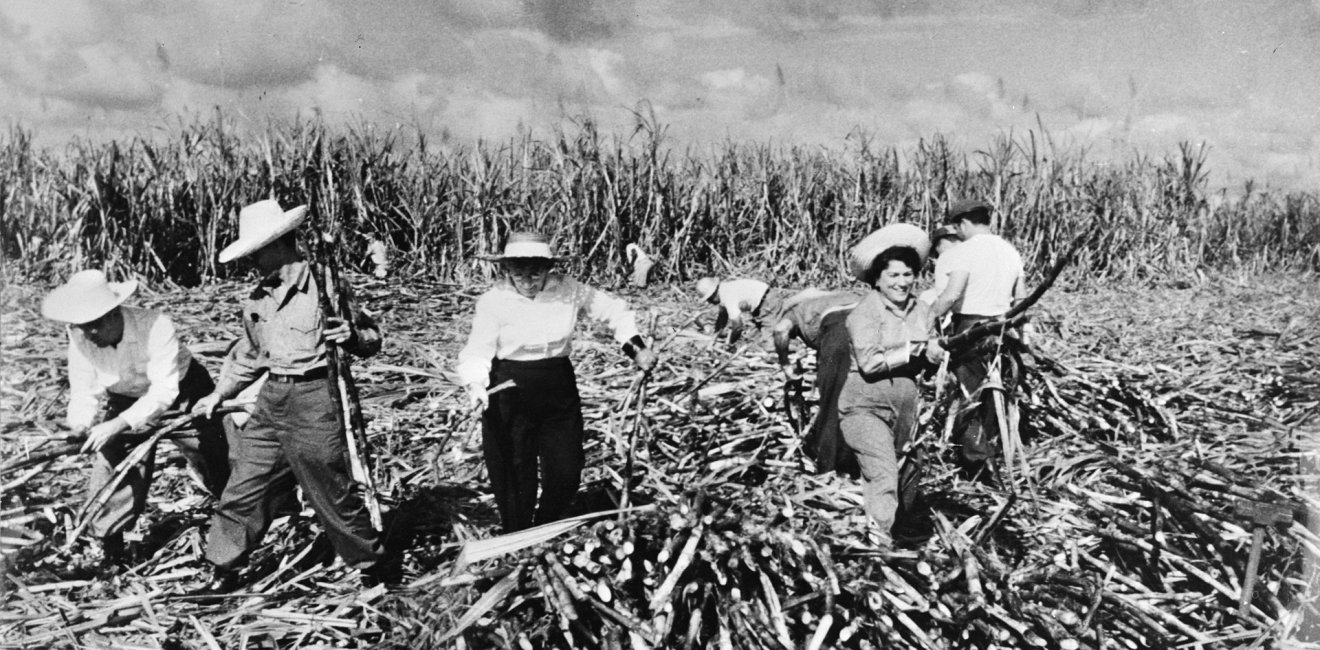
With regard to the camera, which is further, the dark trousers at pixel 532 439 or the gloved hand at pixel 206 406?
the dark trousers at pixel 532 439

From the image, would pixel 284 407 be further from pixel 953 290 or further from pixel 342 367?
pixel 953 290

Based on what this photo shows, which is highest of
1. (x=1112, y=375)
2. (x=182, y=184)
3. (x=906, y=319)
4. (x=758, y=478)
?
(x=182, y=184)

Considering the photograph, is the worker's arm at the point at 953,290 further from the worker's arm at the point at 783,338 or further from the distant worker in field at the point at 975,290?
the worker's arm at the point at 783,338

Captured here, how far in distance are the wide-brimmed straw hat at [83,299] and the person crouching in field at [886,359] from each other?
2.59 metres

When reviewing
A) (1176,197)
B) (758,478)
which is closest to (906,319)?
(758,478)

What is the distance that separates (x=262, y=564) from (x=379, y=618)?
2.38ft

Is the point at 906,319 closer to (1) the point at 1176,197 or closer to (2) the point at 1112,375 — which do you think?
(2) the point at 1112,375

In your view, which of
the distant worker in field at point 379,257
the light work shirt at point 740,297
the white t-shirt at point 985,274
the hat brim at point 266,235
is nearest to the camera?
the hat brim at point 266,235

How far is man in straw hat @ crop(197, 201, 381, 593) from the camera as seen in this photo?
9.67 ft

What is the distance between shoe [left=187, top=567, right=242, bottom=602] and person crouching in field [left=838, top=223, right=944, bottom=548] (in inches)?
90.9

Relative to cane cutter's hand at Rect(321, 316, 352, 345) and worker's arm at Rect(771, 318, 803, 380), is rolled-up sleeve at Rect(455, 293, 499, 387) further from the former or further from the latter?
worker's arm at Rect(771, 318, 803, 380)

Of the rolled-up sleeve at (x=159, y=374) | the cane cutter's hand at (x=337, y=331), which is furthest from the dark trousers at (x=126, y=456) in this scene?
the cane cutter's hand at (x=337, y=331)

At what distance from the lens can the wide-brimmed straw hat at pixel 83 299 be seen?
2.96 metres

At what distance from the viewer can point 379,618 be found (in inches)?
116
